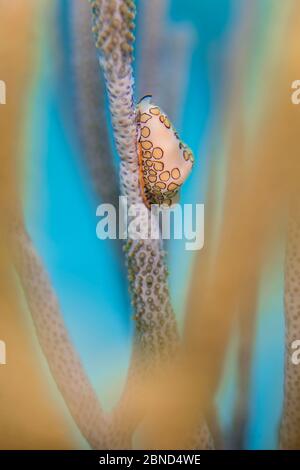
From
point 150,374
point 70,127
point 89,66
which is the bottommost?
point 150,374

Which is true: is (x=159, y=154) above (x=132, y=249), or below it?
above

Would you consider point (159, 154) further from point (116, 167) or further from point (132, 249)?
point (132, 249)

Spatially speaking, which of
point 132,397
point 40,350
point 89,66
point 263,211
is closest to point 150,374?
point 132,397

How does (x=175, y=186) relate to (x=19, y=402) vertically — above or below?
above

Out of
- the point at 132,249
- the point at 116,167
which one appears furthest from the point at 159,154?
the point at 132,249

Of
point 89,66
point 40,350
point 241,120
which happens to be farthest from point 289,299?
point 89,66

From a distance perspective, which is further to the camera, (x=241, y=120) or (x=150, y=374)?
(x=150, y=374)

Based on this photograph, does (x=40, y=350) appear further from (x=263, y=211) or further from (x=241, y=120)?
(x=241, y=120)
